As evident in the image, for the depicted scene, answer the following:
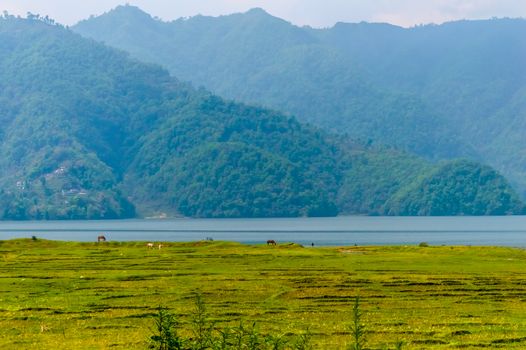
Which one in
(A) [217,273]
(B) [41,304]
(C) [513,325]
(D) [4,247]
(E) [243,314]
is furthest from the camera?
(D) [4,247]

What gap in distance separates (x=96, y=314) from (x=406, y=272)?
31.3 meters

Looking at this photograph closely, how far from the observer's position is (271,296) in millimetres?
53188

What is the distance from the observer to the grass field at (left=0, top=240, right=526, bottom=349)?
129ft

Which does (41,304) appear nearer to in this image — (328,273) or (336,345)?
(336,345)

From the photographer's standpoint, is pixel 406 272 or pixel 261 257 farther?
pixel 261 257

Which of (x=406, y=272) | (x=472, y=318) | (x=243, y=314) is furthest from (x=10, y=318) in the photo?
(x=406, y=272)

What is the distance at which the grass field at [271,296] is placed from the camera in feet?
129

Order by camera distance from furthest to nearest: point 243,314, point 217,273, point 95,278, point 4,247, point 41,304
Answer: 1. point 4,247
2. point 217,273
3. point 95,278
4. point 41,304
5. point 243,314

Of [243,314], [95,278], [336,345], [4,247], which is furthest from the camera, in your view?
[4,247]

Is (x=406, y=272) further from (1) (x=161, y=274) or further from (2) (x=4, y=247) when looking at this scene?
(2) (x=4, y=247)

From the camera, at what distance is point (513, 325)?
4216cm

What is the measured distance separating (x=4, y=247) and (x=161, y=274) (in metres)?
40.0

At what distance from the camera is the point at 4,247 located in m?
102

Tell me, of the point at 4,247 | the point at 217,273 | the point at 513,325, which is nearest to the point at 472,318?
the point at 513,325
